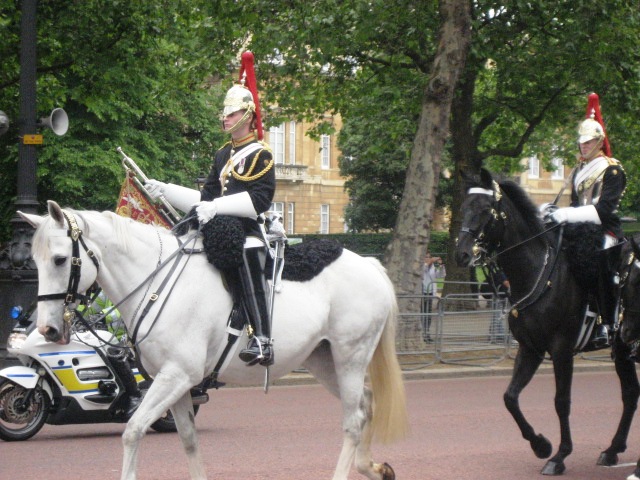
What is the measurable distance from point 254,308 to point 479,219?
7.55 feet

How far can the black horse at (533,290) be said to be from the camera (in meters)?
8.64

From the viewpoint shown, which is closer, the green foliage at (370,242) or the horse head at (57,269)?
the horse head at (57,269)

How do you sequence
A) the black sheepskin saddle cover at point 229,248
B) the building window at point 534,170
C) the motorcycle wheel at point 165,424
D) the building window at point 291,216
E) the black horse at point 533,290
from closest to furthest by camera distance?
the black sheepskin saddle cover at point 229,248 < the black horse at point 533,290 < the motorcycle wheel at point 165,424 < the building window at point 291,216 < the building window at point 534,170

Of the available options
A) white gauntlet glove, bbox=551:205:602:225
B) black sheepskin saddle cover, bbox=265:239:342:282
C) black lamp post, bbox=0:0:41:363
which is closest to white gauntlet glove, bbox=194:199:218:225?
black sheepskin saddle cover, bbox=265:239:342:282

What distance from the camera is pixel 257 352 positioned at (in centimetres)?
705

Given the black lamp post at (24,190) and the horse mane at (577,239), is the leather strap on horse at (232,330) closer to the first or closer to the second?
the horse mane at (577,239)

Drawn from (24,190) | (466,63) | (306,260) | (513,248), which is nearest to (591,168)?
(513,248)

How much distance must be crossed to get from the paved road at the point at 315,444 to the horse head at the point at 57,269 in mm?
2279

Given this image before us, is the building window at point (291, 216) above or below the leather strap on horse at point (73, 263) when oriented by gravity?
below

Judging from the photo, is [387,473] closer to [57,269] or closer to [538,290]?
[538,290]

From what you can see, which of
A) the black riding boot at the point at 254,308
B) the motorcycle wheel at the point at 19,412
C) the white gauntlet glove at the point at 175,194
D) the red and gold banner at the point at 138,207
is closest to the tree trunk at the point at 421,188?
the motorcycle wheel at the point at 19,412

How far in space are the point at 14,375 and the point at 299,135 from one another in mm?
57611

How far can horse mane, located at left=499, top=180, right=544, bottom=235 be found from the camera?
8.94 meters

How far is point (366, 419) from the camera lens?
7754 millimetres
